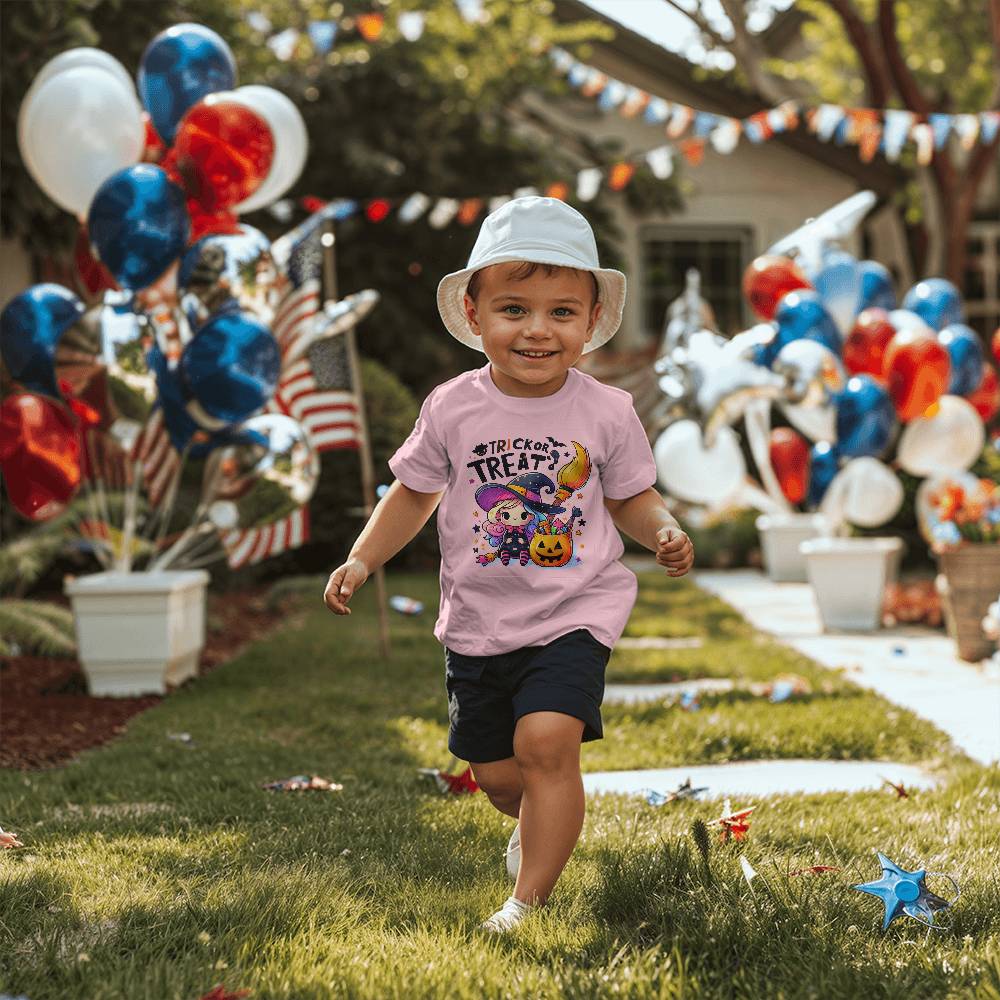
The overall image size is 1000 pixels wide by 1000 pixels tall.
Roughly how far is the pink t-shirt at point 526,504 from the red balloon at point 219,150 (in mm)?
2910

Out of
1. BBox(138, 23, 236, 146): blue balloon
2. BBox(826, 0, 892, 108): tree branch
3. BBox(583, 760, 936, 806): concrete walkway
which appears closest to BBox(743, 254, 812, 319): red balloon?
BBox(138, 23, 236, 146): blue balloon

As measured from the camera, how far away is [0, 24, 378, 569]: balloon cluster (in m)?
4.93

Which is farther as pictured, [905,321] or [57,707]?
[905,321]

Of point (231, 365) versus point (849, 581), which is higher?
point (231, 365)

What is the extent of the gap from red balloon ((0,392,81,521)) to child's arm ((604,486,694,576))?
2636mm

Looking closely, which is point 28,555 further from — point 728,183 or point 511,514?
point 728,183

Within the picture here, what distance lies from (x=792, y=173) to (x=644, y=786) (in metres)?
13.8

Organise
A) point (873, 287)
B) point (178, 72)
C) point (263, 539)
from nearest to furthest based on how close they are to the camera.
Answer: point (178, 72) → point (263, 539) → point (873, 287)

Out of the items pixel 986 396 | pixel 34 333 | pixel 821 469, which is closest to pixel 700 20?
pixel 986 396

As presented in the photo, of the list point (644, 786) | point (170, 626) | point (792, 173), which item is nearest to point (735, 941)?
point (644, 786)

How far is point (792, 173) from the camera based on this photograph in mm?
16234

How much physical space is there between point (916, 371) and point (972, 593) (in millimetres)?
1485

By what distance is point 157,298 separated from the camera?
18.0ft

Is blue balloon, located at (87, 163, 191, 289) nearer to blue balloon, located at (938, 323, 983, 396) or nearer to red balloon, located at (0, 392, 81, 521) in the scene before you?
red balloon, located at (0, 392, 81, 521)
